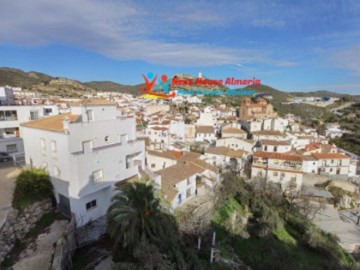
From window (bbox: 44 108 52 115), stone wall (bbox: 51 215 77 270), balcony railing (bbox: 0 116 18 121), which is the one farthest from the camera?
window (bbox: 44 108 52 115)

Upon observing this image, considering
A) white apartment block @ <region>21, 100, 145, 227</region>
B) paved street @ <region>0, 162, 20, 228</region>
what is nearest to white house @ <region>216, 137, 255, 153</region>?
white apartment block @ <region>21, 100, 145, 227</region>

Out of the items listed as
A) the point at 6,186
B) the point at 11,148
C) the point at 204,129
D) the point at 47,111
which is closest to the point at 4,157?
the point at 11,148

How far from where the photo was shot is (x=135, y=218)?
47.2 ft

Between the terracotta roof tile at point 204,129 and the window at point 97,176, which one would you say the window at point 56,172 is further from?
the terracotta roof tile at point 204,129

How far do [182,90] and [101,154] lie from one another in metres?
130

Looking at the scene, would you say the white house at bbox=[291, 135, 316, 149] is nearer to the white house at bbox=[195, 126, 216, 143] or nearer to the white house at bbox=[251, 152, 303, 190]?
the white house at bbox=[251, 152, 303, 190]

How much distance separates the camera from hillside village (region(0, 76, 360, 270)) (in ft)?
54.1

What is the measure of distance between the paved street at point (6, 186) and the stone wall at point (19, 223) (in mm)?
419

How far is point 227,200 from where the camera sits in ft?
100

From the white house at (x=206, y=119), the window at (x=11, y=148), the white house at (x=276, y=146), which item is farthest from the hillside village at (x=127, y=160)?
the white house at (x=206, y=119)

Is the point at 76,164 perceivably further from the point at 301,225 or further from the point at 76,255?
the point at 301,225

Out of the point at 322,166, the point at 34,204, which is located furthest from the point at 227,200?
the point at 322,166

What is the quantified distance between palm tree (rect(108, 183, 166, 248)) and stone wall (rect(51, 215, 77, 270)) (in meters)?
2.52

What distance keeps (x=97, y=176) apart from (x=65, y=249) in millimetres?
5422
